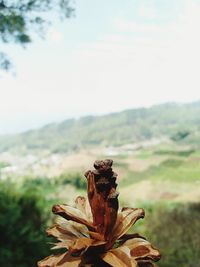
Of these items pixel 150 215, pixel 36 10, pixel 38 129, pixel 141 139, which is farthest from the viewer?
pixel 38 129

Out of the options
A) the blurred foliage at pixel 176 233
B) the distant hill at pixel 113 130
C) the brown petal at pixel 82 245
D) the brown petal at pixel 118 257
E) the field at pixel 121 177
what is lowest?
the blurred foliage at pixel 176 233

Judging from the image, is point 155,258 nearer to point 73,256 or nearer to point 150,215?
point 73,256

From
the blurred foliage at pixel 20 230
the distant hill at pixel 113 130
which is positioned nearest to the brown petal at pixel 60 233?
the blurred foliage at pixel 20 230

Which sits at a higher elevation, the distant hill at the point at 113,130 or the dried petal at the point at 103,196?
the distant hill at the point at 113,130

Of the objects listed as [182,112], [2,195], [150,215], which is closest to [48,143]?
[182,112]

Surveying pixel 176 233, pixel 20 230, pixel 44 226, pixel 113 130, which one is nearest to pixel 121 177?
pixel 176 233

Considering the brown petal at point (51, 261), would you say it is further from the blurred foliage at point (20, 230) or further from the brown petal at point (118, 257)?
the blurred foliage at point (20, 230)

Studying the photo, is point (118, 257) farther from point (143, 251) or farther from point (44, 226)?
point (44, 226)
